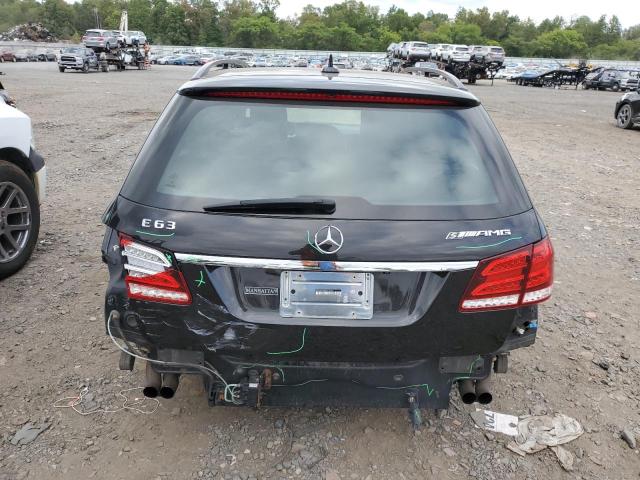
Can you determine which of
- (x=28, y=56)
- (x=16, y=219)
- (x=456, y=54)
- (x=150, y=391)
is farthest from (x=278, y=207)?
(x=28, y=56)

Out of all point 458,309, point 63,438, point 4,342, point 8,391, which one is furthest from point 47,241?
point 458,309

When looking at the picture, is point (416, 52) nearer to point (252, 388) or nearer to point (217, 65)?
point (217, 65)

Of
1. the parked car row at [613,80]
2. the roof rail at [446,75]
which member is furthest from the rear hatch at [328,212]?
the parked car row at [613,80]

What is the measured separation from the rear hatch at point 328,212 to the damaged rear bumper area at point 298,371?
8 centimetres

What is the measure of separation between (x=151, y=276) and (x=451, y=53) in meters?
43.1

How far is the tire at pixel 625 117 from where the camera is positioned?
16.0 m

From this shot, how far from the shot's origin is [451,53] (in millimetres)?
41281

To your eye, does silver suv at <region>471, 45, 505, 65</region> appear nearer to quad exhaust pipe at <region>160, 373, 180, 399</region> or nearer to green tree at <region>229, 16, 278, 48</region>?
quad exhaust pipe at <region>160, 373, 180, 399</region>

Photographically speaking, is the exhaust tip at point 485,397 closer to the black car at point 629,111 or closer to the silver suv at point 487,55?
the black car at point 629,111

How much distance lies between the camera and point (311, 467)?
8.65 ft

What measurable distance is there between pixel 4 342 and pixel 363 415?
247 centimetres

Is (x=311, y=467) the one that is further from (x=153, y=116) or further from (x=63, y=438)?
(x=153, y=116)

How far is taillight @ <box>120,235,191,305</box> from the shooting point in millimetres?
2156

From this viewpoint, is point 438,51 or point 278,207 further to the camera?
point 438,51
